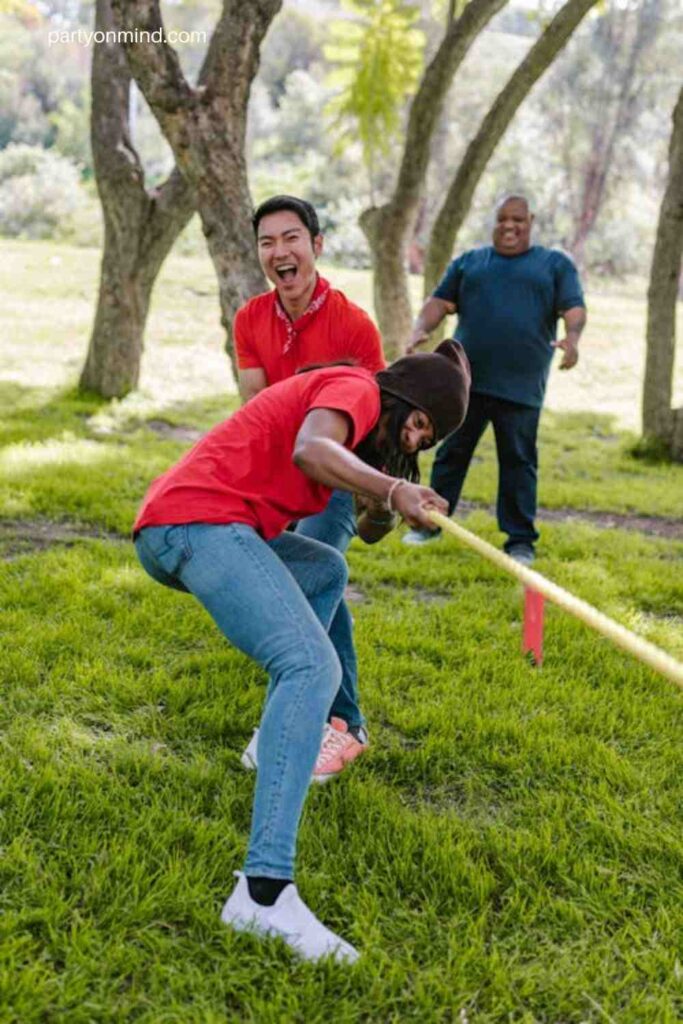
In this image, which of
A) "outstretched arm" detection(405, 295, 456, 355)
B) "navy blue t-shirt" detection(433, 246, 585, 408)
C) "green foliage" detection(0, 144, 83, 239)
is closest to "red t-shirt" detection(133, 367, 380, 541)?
"navy blue t-shirt" detection(433, 246, 585, 408)

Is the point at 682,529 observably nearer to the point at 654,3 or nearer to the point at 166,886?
the point at 166,886

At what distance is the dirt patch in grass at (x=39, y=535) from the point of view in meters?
5.36

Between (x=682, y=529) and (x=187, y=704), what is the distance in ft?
15.7

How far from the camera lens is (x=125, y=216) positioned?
9656mm

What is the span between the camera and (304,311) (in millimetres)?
3730

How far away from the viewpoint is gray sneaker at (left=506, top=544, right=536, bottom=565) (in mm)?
5781

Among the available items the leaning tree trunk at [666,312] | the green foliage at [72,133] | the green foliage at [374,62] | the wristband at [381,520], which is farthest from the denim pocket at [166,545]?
the green foliage at [72,133]

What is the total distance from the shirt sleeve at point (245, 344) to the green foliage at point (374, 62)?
22.5ft

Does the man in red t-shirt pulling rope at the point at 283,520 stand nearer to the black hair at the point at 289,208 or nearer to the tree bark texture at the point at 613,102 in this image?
the black hair at the point at 289,208

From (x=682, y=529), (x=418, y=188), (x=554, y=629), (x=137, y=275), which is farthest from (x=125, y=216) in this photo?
(x=554, y=629)

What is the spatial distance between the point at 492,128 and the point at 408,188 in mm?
1009

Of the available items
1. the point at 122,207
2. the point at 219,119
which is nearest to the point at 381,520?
the point at 219,119

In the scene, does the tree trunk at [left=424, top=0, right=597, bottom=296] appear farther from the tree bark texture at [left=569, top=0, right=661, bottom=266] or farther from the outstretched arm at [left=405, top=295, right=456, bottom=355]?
the tree bark texture at [left=569, top=0, right=661, bottom=266]

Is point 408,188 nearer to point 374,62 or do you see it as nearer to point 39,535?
point 374,62
